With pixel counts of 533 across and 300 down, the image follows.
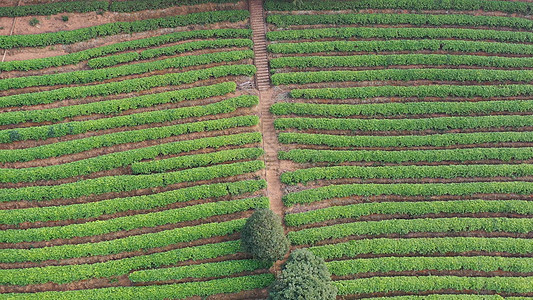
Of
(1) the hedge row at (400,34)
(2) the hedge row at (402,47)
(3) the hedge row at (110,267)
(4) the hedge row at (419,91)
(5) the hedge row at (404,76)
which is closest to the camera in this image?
(3) the hedge row at (110,267)

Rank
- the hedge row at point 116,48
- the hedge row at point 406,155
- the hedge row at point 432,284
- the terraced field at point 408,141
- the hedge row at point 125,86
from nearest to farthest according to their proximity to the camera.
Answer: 1. the hedge row at point 432,284
2. the terraced field at point 408,141
3. the hedge row at point 406,155
4. the hedge row at point 125,86
5. the hedge row at point 116,48

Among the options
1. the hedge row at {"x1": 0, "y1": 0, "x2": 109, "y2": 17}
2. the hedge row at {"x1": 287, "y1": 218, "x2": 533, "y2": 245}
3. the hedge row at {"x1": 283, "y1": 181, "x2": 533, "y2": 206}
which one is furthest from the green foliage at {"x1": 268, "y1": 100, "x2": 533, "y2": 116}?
the hedge row at {"x1": 0, "y1": 0, "x2": 109, "y2": 17}

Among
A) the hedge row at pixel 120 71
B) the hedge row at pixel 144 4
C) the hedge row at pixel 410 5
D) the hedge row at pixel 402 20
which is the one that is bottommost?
the hedge row at pixel 120 71

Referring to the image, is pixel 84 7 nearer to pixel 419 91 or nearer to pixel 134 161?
pixel 134 161

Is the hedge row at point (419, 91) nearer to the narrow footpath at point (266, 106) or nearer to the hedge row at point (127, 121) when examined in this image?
the narrow footpath at point (266, 106)

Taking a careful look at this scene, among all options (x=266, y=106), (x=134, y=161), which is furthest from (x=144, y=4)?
(x=134, y=161)

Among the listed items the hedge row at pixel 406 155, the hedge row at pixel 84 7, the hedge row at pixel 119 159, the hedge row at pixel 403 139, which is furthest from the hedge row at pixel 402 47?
the hedge row at pixel 406 155

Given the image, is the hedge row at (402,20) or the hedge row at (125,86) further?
the hedge row at (402,20)

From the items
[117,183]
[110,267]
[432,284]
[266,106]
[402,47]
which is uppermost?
[402,47]
